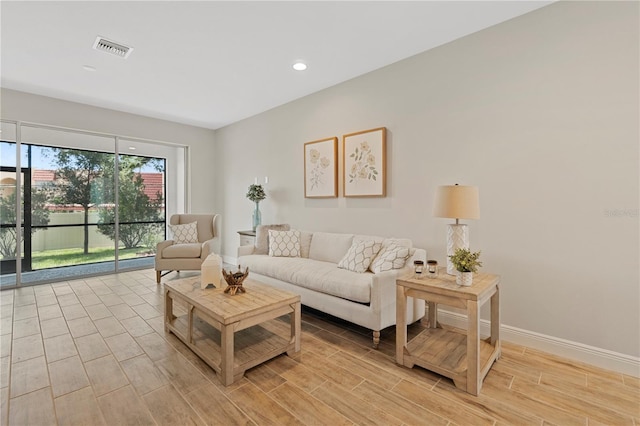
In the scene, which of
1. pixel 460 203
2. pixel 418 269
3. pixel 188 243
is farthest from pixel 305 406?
pixel 188 243

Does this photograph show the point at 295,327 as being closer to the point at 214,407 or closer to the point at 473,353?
the point at 214,407

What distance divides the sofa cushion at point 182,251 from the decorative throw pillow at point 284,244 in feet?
4.51

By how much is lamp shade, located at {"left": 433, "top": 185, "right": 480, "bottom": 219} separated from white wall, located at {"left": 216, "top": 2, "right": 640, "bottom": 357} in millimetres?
542

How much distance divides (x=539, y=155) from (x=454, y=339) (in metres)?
1.66

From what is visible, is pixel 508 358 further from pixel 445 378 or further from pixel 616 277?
pixel 616 277

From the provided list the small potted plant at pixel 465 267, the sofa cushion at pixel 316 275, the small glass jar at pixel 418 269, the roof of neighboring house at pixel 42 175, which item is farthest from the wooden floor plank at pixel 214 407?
the roof of neighboring house at pixel 42 175

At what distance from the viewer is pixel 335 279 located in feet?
9.09

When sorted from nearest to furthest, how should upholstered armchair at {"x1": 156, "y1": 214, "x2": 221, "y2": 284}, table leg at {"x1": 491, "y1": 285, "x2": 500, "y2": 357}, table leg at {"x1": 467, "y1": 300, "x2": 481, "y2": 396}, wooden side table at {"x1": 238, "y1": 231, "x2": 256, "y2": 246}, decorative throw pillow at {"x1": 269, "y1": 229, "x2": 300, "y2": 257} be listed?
table leg at {"x1": 467, "y1": 300, "x2": 481, "y2": 396}
table leg at {"x1": 491, "y1": 285, "x2": 500, "y2": 357}
decorative throw pillow at {"x1": 269, "y1": 229, "x2": 300, "y2": 257}
upholstered armchair at {"x1": 156, "y1": 214, "x2": 221, "y2": 284}
wooden side table at {"x1": 238, "y1": 231, "x2": 256, "y2": 246}

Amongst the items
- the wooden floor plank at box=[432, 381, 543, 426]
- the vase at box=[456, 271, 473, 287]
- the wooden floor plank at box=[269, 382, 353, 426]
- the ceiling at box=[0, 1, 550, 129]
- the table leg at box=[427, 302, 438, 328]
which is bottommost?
the wooden floor plank at box=[432, 381, 543, 426]

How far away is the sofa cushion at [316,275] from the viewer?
101 inches

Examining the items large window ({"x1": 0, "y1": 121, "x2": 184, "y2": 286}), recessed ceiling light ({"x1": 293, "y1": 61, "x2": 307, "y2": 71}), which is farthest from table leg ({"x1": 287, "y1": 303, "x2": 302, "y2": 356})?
large window ({"x1": 0, "y1": 121, "x2": 184, "y2": 286})

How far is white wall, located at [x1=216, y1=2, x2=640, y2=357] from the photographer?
209cm

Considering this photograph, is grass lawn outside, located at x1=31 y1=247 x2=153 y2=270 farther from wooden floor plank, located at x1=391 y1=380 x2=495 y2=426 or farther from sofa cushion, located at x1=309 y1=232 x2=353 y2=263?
wooden floor plank, located at x1=391 y1=380 x2=495 y2=426

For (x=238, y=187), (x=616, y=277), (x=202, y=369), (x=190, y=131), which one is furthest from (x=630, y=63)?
(x=190, y=131)
